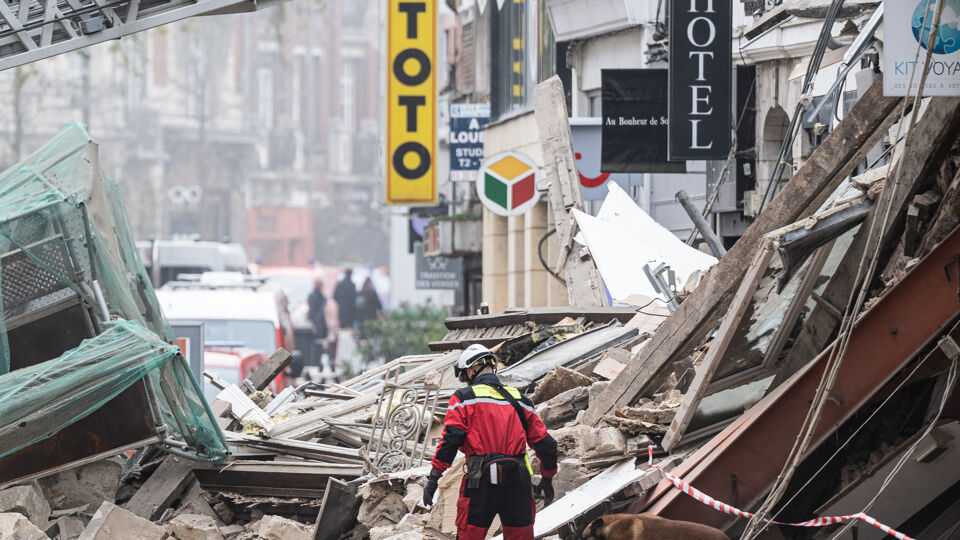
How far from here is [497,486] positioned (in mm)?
8148

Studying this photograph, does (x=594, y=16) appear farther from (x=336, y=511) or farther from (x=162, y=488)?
(x=336, y=511)

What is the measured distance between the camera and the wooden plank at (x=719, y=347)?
8438 mm

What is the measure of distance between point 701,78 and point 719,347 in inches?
317

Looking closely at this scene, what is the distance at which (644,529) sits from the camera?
25.2 feet

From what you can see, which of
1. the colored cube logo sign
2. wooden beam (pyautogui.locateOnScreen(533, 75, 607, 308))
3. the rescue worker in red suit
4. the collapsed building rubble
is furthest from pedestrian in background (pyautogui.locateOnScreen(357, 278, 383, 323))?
the rescue worker in red suit

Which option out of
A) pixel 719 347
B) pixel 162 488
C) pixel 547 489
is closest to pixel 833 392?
pixel 719 347

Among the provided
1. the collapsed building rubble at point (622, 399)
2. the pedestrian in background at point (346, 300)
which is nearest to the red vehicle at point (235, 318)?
the collapsed building rubble at point (622, 399)

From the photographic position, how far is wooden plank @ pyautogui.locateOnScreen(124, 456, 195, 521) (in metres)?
10.4

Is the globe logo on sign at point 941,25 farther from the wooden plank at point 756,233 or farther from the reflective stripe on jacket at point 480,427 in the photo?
the reflective stripe on jacket at point 480,427

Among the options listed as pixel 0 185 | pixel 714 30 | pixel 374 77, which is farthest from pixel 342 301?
pixel 374 77

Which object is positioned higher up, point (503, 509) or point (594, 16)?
point (594, 16)

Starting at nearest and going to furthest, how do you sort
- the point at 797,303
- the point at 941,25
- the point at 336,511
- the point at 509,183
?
1. the point at 941,25
2. the point at 797,303
3. the point at 336,511
4. the point at 509,183

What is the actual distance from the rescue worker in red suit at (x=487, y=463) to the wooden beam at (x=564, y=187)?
7287mm

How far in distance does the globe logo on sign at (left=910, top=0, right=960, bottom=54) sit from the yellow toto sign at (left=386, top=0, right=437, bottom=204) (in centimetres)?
1808
